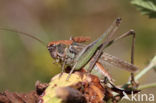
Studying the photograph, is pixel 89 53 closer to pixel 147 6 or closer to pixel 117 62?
pixel 117 62

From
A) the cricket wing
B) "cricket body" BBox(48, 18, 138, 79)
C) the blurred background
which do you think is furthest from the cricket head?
the blurred background

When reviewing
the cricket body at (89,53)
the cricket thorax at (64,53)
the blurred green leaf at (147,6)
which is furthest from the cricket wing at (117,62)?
the blurred green leaf at (147,6)

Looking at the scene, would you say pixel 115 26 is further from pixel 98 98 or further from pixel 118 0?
pixel 118 0

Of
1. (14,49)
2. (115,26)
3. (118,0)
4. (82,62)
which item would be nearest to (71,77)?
(82,62)

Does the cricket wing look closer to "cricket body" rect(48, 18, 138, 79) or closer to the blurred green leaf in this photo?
"cricket body" rect(48, 18, 138, 79)

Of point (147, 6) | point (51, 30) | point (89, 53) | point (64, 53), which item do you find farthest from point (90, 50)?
point (51, 30)
